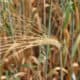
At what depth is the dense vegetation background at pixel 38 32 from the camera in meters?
1.19

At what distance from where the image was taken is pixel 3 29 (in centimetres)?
120

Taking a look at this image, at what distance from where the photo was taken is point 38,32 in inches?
44.9

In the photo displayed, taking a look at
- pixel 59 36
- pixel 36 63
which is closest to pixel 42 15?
pixel 59 36

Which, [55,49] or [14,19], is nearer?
[14,19]

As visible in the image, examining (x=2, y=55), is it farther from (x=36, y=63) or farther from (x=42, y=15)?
(x=42, y=15)

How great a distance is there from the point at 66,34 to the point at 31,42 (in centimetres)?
33

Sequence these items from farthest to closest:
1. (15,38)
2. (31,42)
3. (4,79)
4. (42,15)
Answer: (42,15), (4,79), (15,38), (31,42)

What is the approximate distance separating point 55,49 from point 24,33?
216mm

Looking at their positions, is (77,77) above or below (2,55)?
below

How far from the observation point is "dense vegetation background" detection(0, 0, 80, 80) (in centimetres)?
119

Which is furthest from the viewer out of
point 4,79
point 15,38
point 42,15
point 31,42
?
point 42,15

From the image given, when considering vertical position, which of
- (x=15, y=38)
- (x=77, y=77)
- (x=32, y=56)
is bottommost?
(x=77, y=77)

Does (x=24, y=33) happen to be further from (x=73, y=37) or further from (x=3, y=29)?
(x=73, y=37)

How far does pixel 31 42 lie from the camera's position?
983 millimetres
